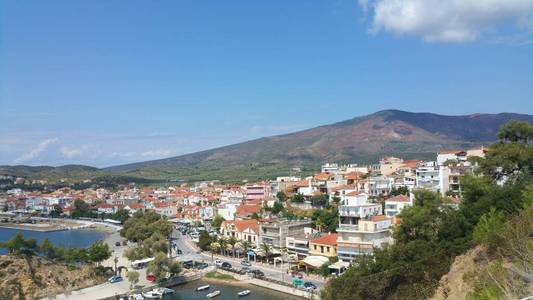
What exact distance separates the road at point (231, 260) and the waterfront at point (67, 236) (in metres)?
11.8

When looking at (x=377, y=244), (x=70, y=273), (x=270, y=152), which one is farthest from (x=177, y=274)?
(x=270, y=152)

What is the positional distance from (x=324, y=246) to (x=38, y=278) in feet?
53.1

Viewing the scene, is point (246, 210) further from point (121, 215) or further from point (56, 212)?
point (56, 212)

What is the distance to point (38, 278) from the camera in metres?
28.0

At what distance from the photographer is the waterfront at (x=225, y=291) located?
25453 mm

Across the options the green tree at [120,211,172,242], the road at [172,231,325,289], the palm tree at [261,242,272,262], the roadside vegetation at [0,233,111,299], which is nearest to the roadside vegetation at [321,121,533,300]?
the road at [172,231,325,289]

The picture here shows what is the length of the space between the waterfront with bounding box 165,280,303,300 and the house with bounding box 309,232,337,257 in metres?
4.23

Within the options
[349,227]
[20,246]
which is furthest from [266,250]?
[20,246]

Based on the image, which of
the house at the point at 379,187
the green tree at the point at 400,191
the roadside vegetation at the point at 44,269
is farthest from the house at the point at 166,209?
the green tree at the point at 400,191

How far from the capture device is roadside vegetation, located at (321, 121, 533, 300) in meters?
11.5

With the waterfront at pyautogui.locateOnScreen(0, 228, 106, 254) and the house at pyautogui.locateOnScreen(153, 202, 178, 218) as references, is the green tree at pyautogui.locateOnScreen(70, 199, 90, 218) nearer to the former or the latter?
the waterfront at pyautogui.locateOnScreen(0, 228, 106, 254)

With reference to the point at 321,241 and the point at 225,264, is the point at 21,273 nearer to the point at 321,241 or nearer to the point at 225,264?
the point at 225,264

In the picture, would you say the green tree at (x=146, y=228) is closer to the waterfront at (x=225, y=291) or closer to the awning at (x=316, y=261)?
the waterfront at (x=225, y=291)

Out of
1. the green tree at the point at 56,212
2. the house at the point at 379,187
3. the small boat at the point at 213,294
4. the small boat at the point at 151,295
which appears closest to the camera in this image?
the small boat at the point at 213,294
